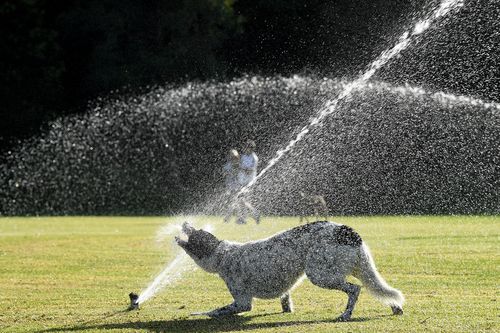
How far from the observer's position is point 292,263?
29.4 ft

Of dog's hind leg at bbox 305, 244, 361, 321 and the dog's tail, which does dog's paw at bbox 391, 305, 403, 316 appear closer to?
the dog's tail

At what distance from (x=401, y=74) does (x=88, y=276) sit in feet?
66.8

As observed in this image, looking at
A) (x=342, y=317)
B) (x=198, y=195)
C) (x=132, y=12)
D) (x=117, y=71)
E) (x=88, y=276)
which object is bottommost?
(x=342, y=317)

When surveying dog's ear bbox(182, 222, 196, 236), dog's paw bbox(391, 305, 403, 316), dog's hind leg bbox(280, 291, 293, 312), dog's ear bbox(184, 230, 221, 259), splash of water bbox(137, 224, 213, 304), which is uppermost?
splash of water bbox(137, 224, 213, 304)

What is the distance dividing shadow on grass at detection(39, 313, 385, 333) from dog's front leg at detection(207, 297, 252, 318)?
0.06 m

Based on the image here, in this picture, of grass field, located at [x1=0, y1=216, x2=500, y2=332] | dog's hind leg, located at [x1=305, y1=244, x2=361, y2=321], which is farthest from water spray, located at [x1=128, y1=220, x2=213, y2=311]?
dog's hind leg, located at [x1=305, y1=244, x2=361, y2=321]

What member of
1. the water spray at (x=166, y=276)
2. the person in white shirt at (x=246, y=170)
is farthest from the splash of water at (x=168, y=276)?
the person in white shirt at (x=246, y=170)

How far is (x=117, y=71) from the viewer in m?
37.9

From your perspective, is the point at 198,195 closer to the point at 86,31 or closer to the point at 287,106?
the point at 287,106

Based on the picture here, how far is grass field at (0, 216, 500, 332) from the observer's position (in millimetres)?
8969

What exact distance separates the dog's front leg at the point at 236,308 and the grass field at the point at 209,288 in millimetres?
98

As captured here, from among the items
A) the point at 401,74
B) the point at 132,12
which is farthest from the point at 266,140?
the point at 132,12

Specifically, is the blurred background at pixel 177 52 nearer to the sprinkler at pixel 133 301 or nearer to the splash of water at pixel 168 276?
the splash of water at pixel 168 276

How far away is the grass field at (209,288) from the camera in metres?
8.97
